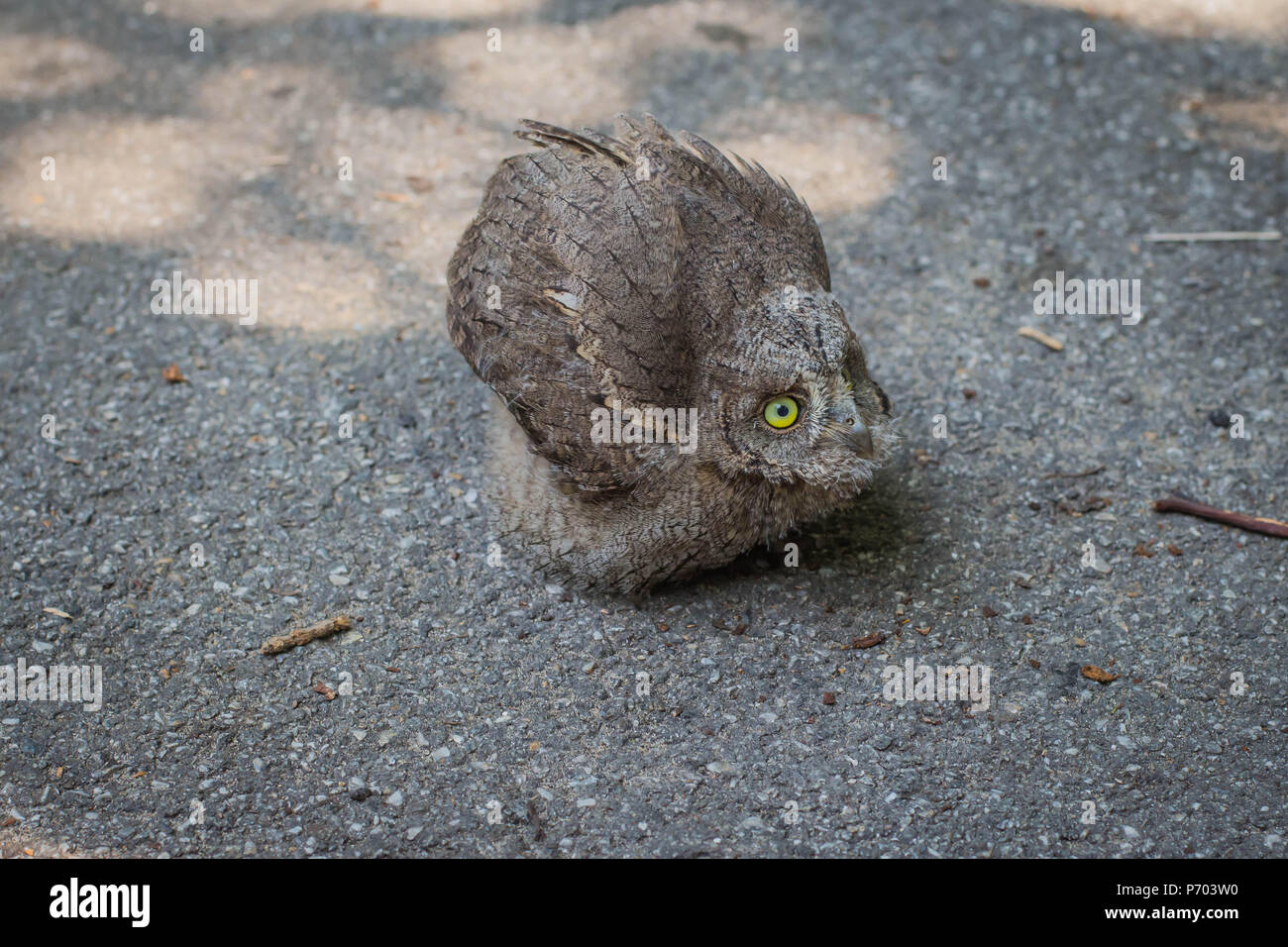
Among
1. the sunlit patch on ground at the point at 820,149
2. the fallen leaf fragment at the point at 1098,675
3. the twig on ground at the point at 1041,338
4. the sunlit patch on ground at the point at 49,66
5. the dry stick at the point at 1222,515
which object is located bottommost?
the fallen leaf fragment at the point at 1098,675

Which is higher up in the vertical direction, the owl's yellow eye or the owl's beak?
the owl's yellow eye

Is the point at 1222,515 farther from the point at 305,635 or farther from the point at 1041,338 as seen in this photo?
the point at 305,635

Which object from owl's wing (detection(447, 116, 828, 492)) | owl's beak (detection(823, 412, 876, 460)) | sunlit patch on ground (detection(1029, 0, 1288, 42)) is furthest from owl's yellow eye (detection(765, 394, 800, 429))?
sunlit patch on ground (detection(1029, 0, 1288, 42))

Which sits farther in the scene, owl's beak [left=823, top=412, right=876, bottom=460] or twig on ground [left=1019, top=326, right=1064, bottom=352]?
twig on ground [left=1019, top=326, right=1064, bottom=352]

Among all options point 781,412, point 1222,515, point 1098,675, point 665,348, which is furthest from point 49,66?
point 1222,515

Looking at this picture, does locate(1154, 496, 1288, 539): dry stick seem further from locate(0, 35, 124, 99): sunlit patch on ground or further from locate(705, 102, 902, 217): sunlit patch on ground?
locate(0, 35, 124, 99): sunlit patch on ground

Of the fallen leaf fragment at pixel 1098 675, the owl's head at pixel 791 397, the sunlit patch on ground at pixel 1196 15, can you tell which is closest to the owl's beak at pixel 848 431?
the owl's head at pixel 791 397

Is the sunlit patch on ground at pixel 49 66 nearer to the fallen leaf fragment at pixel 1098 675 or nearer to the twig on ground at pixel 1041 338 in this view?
the twig on ground at pixel 1041 338
